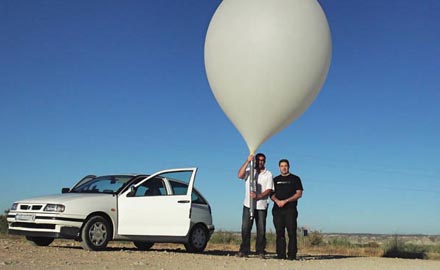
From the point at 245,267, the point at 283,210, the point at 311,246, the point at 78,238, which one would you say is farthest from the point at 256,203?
the point at 311,246

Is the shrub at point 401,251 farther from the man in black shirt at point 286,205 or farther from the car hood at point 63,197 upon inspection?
the car hood at point 63,197

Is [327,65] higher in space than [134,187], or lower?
higher

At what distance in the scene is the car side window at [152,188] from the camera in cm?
1142

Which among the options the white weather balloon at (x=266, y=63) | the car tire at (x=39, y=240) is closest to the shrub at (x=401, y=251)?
the white weather balloon at (x=266, y=63)

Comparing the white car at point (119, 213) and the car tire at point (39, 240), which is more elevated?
the white car at point (119, 213)

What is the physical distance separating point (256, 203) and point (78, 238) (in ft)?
11.2

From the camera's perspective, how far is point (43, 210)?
1065 cm

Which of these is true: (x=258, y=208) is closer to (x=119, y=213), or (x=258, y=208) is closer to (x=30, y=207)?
(x=119, y=213)

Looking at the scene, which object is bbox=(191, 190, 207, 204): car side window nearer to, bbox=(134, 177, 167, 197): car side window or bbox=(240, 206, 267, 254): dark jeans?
bbox=(134, 177, 167, 197): car side window

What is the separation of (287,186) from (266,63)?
2.35 metres

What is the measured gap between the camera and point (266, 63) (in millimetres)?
9500

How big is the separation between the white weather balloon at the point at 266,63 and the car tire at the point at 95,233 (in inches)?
127

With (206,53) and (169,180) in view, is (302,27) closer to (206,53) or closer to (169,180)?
(206,53)

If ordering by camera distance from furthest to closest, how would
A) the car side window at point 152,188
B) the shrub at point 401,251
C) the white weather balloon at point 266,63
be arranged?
the shrub at point 401,251, the car side window at point 152,188, the white weather balloon at point 266,63
